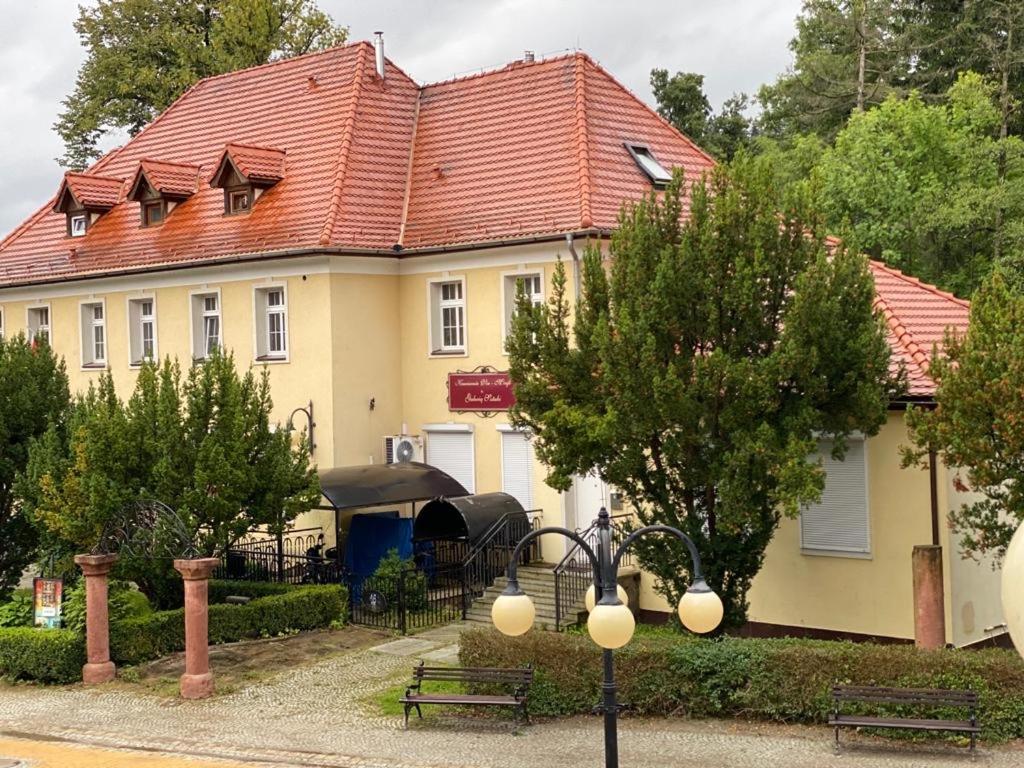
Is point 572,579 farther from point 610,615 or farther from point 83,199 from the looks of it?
point 83,199

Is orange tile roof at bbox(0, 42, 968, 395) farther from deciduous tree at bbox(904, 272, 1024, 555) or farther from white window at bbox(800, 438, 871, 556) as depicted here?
deciduous tree at bbox(904, 272, 1024, 555)

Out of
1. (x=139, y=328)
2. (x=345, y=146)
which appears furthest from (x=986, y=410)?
(x=139, y=328)

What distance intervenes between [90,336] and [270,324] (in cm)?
621

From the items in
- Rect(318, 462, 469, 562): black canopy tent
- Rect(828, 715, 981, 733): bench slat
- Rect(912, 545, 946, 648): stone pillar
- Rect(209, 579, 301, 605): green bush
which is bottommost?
Rect(828, 715, 981, 733): bench slat

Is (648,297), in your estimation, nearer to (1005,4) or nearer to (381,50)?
(381,50)

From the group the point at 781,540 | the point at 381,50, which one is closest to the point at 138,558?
the point at 781,540

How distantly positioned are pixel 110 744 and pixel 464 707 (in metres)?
4.47

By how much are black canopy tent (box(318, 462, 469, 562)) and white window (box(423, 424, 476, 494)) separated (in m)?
0.25

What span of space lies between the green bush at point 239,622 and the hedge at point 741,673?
19.2 feet

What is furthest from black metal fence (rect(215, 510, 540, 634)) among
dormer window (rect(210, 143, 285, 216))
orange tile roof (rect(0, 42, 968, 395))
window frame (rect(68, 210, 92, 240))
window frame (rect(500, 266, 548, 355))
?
window frame (rect(68, 210, 92, 240))

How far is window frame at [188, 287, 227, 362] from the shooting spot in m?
28.5

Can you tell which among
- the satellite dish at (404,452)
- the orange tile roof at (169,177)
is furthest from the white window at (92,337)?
the satellite dish at (404,452)

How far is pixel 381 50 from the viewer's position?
30578mm

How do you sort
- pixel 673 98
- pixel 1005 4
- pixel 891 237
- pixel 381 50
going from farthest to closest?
pixel 673 98, pixel 1005 4, pixel 891 237, pixel 381 50
